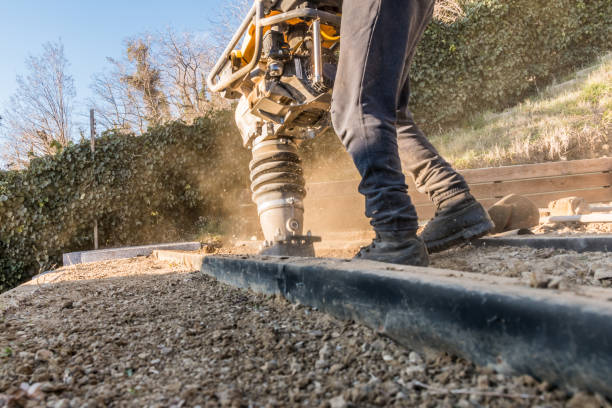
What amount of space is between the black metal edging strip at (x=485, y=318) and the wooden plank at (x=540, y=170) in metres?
3.61

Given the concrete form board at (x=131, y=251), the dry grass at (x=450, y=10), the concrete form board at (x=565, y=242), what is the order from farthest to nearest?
1. the dry grass at (x=450, y=10)
2. the concrete form board at (x=131, y=251)
3. the concrete form board at (x=565, y=242)

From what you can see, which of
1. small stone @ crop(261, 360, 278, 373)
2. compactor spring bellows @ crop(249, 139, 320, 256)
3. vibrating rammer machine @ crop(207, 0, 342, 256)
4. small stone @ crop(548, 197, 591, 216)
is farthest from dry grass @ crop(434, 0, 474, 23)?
small stone @ crop(261, 360, 278, 373)

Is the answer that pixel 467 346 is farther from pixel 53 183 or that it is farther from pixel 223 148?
pixel 53 183

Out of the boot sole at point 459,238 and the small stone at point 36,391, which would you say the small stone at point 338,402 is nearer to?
the small stone at point 36,391

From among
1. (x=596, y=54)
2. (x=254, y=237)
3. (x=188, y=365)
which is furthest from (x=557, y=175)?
(x=596, y=54)

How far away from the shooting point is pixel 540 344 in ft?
1.79

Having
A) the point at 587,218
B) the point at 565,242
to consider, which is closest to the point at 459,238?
the point at 565,242

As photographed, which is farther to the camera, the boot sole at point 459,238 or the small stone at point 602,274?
the boot sole at point 459,238

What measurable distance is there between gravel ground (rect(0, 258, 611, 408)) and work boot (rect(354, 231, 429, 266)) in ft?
1.38

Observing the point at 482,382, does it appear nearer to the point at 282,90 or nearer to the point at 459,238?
the point at 459,238

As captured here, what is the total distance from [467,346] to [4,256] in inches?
312

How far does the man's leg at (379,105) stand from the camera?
1.36 meters

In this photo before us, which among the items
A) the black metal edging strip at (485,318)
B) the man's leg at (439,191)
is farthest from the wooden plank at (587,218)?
the black metal edging strip at (485,318)

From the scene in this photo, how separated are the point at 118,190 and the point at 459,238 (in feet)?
19.8
